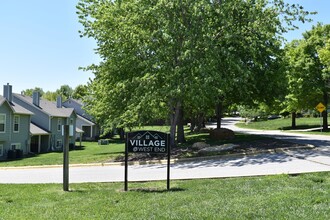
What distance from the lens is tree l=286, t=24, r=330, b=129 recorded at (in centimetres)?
3859

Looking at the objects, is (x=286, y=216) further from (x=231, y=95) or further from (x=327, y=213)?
(x=231, y=95)

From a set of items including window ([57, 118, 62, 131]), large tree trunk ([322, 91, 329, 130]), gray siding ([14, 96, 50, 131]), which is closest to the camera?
large tree trunk ([322, 91, 329, 130])

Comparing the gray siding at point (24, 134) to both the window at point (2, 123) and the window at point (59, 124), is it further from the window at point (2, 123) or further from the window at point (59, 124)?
the window at point (59, 124)

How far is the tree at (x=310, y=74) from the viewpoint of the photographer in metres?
38.6

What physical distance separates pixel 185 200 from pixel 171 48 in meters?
11.7

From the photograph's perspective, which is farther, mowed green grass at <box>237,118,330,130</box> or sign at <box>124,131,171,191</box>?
mowed green grass at <box>237,118,330,130</box>

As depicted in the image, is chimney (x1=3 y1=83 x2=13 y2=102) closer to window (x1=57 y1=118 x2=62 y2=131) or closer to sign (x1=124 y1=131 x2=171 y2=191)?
window (x1=57 y1=118 x2=62 y2=131)

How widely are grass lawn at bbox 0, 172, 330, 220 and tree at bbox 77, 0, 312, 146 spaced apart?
8335mm

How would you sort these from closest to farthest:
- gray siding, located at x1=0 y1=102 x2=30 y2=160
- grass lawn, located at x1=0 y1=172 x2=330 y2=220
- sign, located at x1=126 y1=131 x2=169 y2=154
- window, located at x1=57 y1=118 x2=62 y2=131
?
grass lawn, located at x1=0 y1=172 x2=330 y2=220
sign, located at x1=126 y1=131 x2=169 y2=154
gray siding, located at x1=0 y1=102 x2=30 y2=160
window, located at x1=57 y1=118 x2=62 y2=131

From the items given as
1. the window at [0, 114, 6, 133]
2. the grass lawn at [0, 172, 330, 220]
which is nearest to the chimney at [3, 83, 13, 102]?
the window at [0, 114, 6, 133]

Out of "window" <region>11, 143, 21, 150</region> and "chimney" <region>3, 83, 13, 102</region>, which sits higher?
"chimney" <region>3, 83, 13, 102</region>

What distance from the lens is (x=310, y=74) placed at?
Result: 3862 cm

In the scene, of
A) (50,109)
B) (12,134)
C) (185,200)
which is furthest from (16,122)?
(185,200)

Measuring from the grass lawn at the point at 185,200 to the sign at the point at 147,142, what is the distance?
3.15 feet
